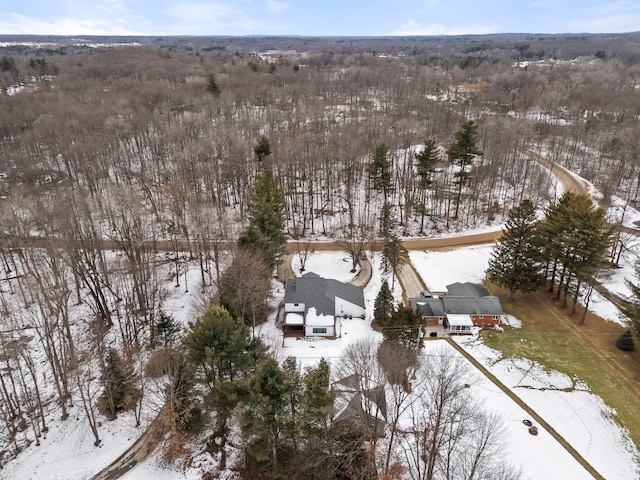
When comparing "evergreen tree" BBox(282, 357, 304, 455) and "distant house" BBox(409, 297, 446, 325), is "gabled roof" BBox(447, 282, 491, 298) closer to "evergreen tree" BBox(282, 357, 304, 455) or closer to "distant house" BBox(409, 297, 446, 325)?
"distant house" BBox(409, 297, 446, 325)

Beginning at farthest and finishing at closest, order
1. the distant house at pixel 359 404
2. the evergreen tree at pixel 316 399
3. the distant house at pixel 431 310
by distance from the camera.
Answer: the distant house at pixel 431 310, the distant house at pixel 359 404, the evergreen tree at pixel 316 399

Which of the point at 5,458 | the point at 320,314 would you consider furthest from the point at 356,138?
the point at 5,458

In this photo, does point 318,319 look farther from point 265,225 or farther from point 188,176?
point 188,176

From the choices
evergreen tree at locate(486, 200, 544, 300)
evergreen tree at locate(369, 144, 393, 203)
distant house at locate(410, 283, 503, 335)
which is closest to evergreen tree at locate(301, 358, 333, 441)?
distant house at locate(410, 283, 503, 335)

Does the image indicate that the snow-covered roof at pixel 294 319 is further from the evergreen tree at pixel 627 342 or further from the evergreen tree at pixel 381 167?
the evergreen tree at pixel 381 167

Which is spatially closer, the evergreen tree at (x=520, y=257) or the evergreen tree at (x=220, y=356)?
the evergreen tree at (x=220, y=356)

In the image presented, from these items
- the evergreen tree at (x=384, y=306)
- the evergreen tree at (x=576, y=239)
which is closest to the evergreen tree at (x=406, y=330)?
the evergreen tree at (x=384, y=306)
